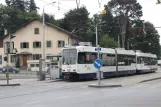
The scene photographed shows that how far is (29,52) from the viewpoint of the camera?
229 ft

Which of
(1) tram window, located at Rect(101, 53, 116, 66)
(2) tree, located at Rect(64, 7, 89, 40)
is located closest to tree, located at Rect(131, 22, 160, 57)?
(2) tree, located at Rect(64, 7, 89, 40)

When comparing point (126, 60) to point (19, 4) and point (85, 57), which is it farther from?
point (19, 4)

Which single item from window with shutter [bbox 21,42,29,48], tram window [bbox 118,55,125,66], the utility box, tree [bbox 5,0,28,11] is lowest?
the utility box

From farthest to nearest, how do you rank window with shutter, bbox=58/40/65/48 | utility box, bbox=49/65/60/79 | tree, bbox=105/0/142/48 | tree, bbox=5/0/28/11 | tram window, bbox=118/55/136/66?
tree, bbox=5/0/28/11, tree, bbox=105/0/142/48, window with shutter, bbox=58/40/65/48, tram window, bbox=118/55/136/66, utility box, bbox=49/65/60/79

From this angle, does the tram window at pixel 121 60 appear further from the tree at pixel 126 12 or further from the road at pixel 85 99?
the tree at pixel 126 12

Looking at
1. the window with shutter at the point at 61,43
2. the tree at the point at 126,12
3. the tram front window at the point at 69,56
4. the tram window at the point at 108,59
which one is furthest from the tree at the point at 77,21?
the tram front window at the point at 69,56

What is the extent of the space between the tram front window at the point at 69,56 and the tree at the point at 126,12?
141ft

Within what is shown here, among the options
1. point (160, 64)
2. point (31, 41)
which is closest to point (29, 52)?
point (31, 41)

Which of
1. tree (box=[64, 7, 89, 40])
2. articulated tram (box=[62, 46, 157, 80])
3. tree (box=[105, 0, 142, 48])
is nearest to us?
articulated tram (box=[62, 46, 157, 80])

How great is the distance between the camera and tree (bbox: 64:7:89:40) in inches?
3118

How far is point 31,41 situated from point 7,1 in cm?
4070

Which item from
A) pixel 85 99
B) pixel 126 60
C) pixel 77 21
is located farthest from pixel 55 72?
pixel 77 21

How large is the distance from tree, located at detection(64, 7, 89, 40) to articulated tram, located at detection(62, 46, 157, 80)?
33272 mm

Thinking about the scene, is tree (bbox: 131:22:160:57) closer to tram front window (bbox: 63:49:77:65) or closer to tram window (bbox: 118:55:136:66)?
tram window (bbox: 118:55:136:66)
